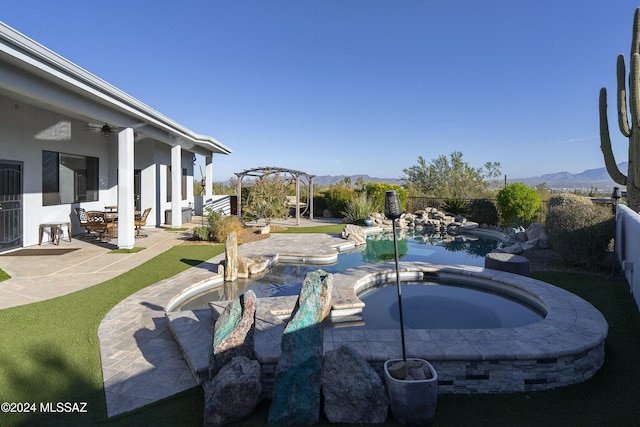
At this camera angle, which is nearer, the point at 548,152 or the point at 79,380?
the point at 79,380

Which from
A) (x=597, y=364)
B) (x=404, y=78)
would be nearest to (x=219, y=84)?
(x=404, y=78)

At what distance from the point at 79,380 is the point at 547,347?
4.30 metres

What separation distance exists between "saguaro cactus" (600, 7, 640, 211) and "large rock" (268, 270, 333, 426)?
30.8ft

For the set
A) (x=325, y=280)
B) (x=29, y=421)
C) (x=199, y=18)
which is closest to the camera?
(x=29, y=421)

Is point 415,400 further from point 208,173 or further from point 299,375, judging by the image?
point 208,173

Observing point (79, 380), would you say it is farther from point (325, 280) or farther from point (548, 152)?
point (548, 152)

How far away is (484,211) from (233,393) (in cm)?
1463

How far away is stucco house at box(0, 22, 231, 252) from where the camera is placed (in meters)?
5.74

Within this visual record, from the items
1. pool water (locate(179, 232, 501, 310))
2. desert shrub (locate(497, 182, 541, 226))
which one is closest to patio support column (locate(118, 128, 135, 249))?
pool water (locate(179, 232, 501, 310))

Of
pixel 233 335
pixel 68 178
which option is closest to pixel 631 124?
pixel 233 335

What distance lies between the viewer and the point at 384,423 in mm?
2602

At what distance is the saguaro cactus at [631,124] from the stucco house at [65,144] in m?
11.8

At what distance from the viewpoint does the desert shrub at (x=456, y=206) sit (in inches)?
633

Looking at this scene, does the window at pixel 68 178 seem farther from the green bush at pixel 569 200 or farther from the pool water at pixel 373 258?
the green bush at pixel 569 200
